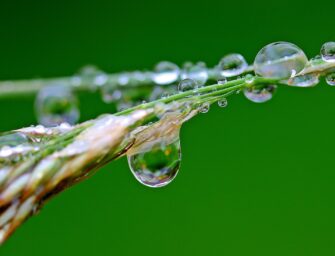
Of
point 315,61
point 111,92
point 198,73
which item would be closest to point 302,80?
point 315,61

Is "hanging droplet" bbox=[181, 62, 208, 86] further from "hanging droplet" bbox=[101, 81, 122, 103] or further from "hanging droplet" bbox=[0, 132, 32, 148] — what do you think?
"hanging droplet" bbox=[0, 132, 32, 148]

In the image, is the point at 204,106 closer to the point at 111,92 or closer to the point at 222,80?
the point at 222,80

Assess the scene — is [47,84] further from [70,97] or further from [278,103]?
[278,103]

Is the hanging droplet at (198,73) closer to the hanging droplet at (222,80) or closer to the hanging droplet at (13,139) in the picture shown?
the hanging droplet at (222,80)

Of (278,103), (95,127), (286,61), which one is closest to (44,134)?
(95,127)

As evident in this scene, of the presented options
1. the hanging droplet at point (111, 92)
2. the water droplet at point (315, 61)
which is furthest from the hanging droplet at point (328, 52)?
the hanging droplet at point (111, 92)
